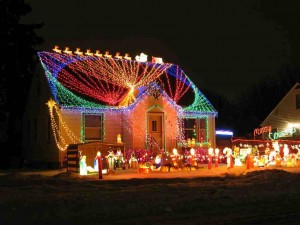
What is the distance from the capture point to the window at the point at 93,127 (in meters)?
26.4

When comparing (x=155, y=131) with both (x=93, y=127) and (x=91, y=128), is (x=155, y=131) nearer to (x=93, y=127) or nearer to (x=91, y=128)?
(x=93, y=127)

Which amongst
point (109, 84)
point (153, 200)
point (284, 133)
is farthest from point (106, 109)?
point (284, 133)

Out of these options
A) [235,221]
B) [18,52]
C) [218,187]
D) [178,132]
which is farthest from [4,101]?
[235,221]

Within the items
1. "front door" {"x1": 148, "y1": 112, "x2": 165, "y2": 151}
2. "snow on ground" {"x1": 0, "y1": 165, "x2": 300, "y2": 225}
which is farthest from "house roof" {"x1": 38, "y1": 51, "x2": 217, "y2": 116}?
"snow on ground" {"x1": 0, "y1": 165, "x2": 300, "y2": 225}

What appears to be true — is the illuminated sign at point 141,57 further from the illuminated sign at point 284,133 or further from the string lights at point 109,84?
the illuminated sign at point 284,133

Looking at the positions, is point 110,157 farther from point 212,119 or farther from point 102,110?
point 212,119

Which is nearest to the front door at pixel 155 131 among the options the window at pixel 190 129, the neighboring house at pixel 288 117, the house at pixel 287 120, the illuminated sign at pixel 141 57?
the window at pixel 190 129

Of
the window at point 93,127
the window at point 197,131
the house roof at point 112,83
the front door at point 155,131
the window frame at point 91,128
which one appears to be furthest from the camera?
the window at point 197,131

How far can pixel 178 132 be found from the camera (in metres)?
28.5

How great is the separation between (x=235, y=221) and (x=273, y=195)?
173 inches

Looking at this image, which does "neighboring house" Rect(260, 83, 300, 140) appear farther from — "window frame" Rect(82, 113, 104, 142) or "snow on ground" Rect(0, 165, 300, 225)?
"snow on ground" Rect(0, 165, 300, 225)

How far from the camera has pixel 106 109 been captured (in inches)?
1041

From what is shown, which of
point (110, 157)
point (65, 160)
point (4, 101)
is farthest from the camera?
point (4, 101)

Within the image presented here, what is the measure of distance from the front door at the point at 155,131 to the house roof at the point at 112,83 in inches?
46.8
